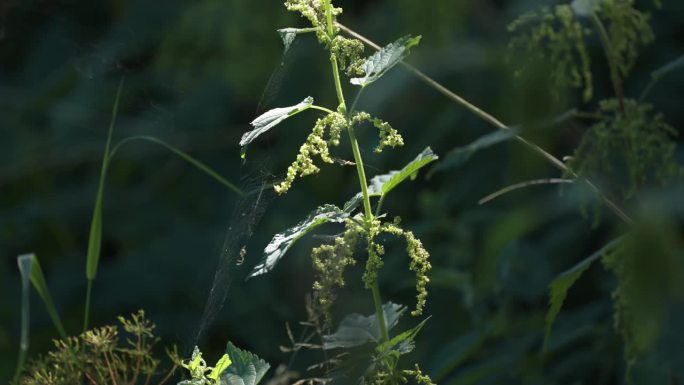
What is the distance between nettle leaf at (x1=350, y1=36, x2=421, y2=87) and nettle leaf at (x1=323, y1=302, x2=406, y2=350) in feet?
0.62

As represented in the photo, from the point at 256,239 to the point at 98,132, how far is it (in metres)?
0.72

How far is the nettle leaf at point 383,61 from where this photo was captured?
86cm

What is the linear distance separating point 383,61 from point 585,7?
24 centimetres

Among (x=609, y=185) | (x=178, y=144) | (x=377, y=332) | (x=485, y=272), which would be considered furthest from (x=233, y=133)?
(x=377, y=332)

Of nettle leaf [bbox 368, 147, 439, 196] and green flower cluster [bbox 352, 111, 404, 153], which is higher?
green flower cluster [bbox 352, 111, 404, 153]

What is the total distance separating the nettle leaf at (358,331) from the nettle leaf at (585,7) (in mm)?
312

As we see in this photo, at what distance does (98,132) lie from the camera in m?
2.69

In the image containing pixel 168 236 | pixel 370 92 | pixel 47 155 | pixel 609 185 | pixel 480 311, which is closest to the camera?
pixel 609 185

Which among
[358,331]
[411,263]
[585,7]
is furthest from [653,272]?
[585,7]

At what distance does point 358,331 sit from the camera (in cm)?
93

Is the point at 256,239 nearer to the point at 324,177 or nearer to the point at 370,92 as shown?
the point at 324,177

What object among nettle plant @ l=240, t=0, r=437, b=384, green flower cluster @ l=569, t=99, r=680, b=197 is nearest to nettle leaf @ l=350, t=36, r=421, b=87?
nettle plant @ l=240, t=0, r=437, b=384

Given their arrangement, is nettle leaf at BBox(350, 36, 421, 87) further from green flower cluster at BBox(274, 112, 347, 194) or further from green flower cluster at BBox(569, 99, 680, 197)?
green flower cluster at BBox(569, 99, 680, 197)

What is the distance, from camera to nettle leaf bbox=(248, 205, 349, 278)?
0.82 metres
